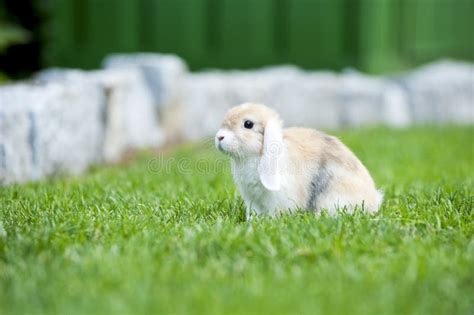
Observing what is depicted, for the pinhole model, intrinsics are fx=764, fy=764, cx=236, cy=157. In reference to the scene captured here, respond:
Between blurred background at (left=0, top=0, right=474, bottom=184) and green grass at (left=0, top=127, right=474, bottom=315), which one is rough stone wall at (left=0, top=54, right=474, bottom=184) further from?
green grass at (left=0, top=127, right=474, bottom=315)

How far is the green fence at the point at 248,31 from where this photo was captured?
9.36 metres

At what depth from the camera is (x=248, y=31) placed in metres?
9.56

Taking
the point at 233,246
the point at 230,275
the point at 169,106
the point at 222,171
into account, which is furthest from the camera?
the point at 169,106

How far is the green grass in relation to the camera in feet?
8.66

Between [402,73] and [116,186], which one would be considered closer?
[116,186]

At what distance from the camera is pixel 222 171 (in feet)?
20.0

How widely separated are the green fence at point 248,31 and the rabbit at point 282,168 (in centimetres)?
557

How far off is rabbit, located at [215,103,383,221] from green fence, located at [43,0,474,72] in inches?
219

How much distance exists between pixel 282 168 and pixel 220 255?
84 centimetres

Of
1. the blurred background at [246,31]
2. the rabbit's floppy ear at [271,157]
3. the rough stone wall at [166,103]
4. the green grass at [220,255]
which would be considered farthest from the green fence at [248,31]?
the rabbit's floppy ear at [271,157]

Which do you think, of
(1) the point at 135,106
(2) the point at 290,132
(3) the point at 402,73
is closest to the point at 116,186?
(2) the point at 290,132

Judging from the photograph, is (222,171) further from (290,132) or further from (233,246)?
(233,246)

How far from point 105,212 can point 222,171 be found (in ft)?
7.30

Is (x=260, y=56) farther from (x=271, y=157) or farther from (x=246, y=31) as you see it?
(x=271, y=157)
